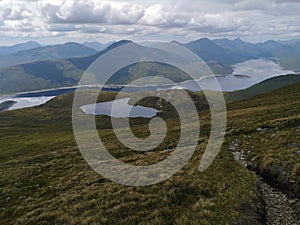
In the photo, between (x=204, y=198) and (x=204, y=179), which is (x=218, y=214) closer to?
(x=204, y=198)

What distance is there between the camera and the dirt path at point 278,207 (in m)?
12.5

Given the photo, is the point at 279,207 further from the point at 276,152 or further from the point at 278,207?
the point at 276,152

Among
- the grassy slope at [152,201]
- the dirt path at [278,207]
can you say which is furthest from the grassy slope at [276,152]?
the grassy slope at [152,201]

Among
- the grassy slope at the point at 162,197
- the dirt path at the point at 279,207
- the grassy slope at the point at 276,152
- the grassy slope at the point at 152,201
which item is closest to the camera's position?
the dirt path at the point at 279,207

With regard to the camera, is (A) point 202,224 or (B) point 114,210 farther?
(B) point 114,210

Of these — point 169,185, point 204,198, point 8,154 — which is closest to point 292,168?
point 204,198

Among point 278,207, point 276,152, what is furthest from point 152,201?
point 276,152

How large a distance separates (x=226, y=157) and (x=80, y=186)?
12.4 m

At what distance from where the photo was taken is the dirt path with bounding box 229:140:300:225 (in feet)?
41.0

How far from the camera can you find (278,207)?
45.3 ft

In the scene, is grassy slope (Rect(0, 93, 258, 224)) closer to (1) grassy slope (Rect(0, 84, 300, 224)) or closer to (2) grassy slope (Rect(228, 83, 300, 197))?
(1) grassy slope (Rect(0, 84, 300, 224))

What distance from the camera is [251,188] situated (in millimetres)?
15430

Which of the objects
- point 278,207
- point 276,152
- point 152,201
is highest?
point 278,207

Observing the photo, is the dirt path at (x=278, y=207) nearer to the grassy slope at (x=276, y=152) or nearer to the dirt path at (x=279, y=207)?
the dirt path at (x=279, y=207)
